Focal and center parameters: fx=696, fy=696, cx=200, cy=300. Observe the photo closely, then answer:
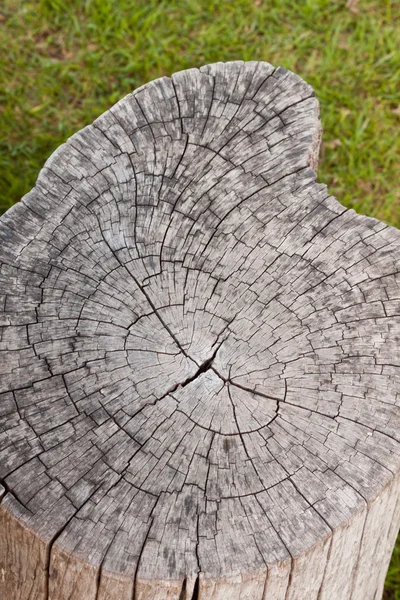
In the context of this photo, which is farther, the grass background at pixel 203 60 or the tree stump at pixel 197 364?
the grass background at pixel 203 60

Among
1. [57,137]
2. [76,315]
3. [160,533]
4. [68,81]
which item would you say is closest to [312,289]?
[76,315]

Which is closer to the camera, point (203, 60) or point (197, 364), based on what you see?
point (197, 364)

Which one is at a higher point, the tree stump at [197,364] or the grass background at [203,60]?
the grass background at [203,60]

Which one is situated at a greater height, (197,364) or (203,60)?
(203,60)

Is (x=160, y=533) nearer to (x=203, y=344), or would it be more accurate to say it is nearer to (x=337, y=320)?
(x=203, y=344)
